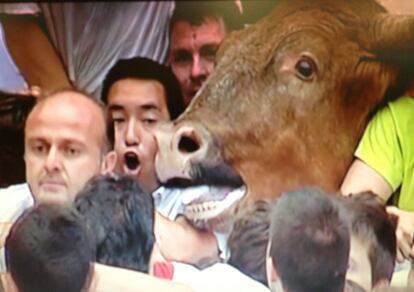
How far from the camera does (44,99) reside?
172 centimetres

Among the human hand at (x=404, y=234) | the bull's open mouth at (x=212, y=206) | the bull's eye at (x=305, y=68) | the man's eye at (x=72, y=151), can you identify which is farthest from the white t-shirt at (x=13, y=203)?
the human hand at (x=404, y=234)

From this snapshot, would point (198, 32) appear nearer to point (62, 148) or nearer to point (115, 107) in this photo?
point (115, 107)

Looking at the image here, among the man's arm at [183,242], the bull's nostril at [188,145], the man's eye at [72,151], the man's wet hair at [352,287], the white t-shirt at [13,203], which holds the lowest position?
the man's wet hair at [352,287]

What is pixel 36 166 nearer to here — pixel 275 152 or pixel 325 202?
pixel 275 152

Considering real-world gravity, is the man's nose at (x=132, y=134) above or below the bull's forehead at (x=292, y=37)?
below

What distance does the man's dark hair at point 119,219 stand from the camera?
1.68 metres

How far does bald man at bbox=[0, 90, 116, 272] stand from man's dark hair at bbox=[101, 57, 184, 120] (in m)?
0.06

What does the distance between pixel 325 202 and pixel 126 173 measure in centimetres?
44

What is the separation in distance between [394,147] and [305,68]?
26 centimetres

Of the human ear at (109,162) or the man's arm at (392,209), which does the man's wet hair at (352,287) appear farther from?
the human ear at (109,162)

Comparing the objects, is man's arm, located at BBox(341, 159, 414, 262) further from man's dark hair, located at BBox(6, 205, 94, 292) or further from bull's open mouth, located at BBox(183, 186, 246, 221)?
man's dark hair, located at BBox(6, 205, 94, 292)

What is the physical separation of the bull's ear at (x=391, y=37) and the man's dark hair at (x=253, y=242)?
0.41 m

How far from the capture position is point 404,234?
1682 millimetres

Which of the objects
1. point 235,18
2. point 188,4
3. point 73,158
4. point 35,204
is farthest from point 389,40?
point 35,204
